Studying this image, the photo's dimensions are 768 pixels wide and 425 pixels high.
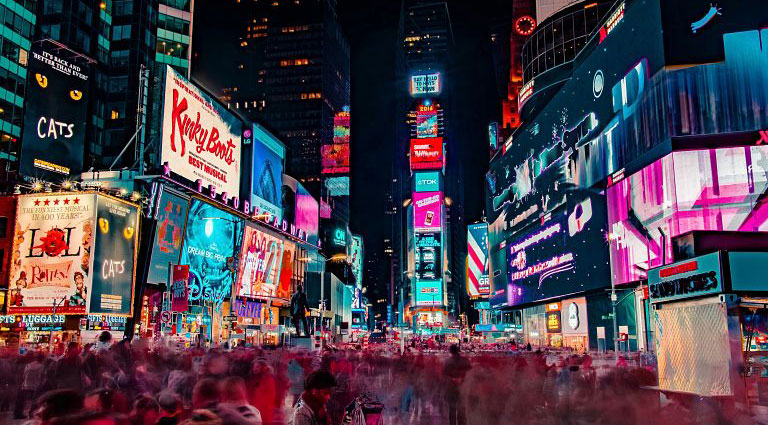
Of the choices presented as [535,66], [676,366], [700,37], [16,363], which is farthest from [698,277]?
[535,66]

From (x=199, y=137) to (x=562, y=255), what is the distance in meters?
36.4

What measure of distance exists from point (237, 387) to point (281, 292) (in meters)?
72.5

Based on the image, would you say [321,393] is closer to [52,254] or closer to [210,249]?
[52,254]

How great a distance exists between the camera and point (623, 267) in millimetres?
51344

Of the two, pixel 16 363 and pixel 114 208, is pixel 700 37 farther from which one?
pixel 16 363

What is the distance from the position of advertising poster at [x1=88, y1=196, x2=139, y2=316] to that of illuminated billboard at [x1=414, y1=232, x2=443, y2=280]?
11618 cm

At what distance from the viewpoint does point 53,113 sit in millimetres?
40469

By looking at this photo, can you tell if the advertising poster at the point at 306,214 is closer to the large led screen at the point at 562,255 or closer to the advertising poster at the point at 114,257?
the large led screen at the point at 562,255

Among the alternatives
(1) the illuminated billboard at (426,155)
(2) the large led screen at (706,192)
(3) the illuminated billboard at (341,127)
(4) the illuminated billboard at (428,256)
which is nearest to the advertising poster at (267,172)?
(2) the large led screen at (706,192)

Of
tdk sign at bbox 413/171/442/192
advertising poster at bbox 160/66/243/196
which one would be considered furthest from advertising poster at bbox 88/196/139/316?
tdk sign at bbox 413/171/442/192

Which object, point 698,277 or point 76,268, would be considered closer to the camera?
point 698,277

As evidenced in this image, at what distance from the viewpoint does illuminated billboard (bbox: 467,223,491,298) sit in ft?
451

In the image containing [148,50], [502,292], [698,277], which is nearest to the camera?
[698,277]

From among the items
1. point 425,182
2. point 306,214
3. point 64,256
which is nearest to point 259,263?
point 306,214
